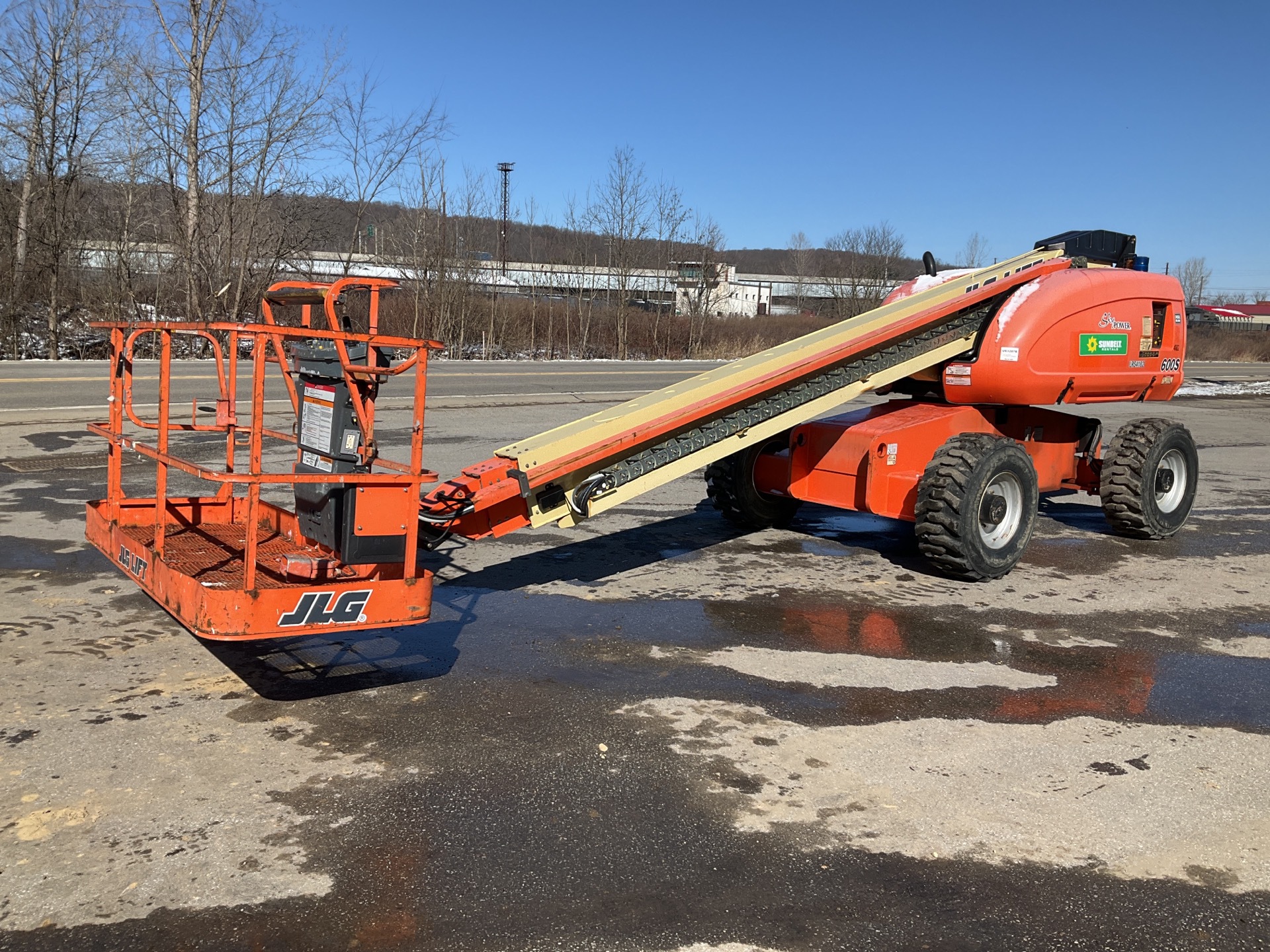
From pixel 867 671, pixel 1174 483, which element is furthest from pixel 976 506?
pixel 1174 483

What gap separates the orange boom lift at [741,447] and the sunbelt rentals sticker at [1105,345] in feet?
0.05

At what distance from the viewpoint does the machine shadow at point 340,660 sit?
211 inches

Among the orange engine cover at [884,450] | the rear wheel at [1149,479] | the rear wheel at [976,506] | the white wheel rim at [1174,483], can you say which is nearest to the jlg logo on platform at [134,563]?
the orange engine cover at [884,450]

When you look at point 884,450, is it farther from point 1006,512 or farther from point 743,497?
point 743,497

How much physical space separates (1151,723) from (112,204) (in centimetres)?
2880

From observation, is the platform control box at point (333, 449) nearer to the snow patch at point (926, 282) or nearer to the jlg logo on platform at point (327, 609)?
the jlg logo on platform at point (327, 609)

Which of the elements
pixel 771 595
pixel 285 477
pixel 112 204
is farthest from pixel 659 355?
pixel 285 477

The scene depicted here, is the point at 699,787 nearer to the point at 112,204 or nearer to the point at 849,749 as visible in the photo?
the point at 849,749

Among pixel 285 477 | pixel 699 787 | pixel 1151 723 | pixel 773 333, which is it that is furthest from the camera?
pixel 773 333

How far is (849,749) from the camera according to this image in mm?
4852

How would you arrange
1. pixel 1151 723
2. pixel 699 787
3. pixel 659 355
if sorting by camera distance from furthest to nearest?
pixel 659 355
pixel 1151 723
pixel 699 787

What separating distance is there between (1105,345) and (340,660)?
654 centimetres

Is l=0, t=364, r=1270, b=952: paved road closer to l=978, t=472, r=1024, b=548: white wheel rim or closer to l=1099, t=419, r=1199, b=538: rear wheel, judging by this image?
l=978, t=472, r=1024, b=548: white wheel rim

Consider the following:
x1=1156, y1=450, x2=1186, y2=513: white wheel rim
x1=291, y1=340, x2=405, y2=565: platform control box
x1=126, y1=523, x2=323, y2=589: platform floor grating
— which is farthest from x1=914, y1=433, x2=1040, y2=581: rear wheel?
x1=126, y1=523, x2=323, y2=589: platform floor grating
